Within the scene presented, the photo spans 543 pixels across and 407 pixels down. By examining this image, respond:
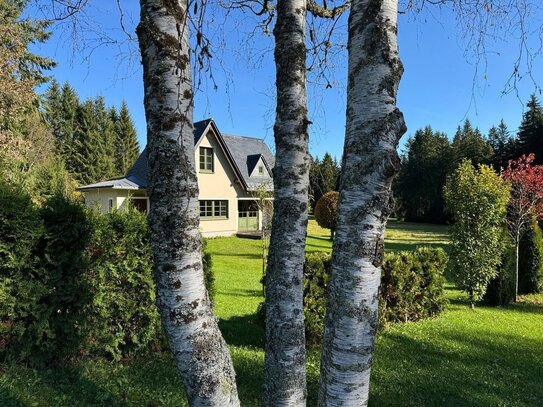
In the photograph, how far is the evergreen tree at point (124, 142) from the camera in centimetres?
5025

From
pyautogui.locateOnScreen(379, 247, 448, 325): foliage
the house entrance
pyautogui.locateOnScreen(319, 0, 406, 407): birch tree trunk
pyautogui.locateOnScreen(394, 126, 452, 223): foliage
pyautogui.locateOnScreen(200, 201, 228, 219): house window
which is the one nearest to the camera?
pyautogui.locateOnScreen(319, 0, 406, 407): birch tree trunk

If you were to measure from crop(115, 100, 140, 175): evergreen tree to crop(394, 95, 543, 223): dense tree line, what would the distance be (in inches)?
1383

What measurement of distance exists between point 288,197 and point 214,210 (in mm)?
20733

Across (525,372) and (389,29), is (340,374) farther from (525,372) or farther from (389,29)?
(525,372)

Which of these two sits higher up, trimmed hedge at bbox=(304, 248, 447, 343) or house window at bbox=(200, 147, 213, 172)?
house window at bbox=(200, 147, 213, 172)

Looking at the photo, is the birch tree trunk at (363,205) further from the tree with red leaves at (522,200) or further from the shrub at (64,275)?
the tree with red leaves at (522,200)

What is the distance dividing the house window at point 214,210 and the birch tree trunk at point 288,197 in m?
19.9

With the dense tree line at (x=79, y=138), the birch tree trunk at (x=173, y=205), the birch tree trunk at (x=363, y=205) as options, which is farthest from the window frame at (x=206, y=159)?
the dense tree line at (x=79, y=138)

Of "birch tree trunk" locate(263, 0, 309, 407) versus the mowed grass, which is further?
the mowed grass

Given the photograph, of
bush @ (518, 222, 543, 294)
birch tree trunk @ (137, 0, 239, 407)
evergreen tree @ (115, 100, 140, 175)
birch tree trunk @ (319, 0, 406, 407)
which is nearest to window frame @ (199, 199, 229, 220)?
bush @ (518, 222, 543, 294)

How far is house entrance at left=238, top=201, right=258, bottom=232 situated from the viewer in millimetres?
24906

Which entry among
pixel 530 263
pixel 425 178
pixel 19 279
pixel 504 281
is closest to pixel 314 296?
pixel 19 279

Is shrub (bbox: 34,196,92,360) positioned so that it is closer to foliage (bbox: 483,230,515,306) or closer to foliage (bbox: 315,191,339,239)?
foliage (bbox: 483,230,515,306)

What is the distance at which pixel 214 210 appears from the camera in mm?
22922
